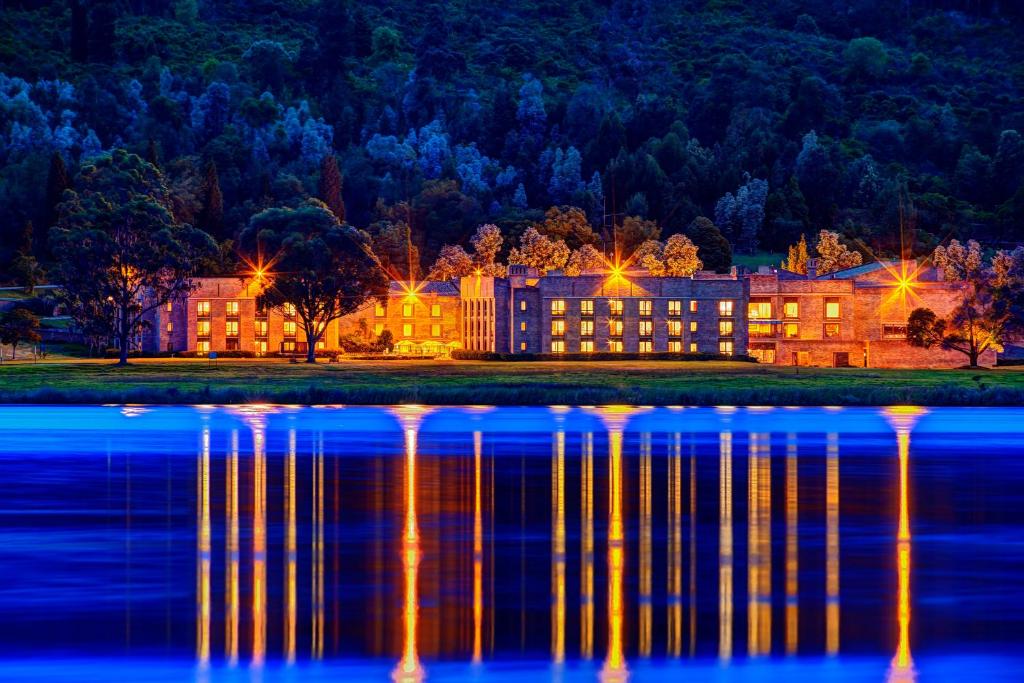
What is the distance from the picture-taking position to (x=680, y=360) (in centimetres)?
16975

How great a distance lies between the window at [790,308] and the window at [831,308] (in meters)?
3.34

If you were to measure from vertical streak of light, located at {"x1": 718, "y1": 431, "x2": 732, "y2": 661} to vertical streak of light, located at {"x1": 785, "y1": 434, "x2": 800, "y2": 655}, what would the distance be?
92cm

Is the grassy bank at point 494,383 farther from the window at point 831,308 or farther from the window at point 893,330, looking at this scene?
the window at point 831,308

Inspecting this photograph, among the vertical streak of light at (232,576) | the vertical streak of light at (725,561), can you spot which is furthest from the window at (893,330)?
the vertical streak of light at (232,576)

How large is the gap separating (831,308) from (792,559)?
161287mm

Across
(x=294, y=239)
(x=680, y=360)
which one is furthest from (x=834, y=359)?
(x=294, y=239)

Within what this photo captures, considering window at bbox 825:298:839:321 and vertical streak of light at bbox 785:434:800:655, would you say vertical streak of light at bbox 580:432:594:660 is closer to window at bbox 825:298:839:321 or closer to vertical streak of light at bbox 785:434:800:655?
vertical streak of light at bbox 785:434:800:655

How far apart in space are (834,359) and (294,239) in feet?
206

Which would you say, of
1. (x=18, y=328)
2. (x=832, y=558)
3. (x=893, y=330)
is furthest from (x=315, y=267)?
(x=832, y=558)

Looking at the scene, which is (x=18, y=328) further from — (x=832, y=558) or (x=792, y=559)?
(x=832, y=558)

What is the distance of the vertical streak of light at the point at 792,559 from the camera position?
1061 inches

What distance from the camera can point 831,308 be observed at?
193 m

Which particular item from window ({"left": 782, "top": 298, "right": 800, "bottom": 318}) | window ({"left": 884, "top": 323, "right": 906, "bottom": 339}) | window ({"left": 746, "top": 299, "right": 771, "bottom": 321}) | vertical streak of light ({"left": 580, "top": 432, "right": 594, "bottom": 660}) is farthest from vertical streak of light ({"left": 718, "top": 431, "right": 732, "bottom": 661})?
window ({"left": 782, "top": 298, "right": 800, "bottom": 318})

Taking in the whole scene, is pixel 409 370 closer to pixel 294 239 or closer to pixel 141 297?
Answer: pixel 294 239
